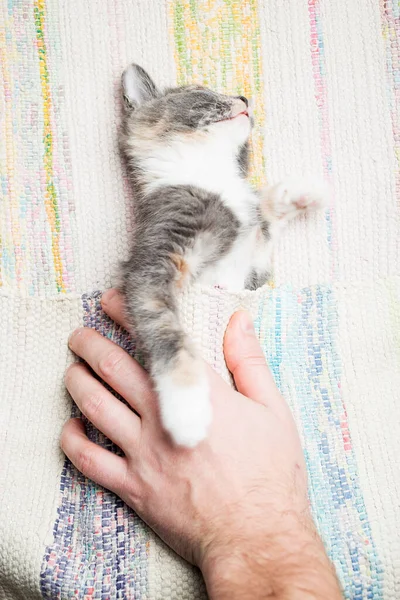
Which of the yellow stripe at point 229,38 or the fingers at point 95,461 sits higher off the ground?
the yellow stripe at point 229,38

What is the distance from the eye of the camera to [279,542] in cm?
96

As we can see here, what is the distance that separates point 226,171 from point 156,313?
469 mm

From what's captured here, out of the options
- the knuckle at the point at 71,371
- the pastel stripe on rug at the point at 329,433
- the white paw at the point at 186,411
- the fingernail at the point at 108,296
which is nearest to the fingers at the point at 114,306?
the fingernail at the point at 108,296

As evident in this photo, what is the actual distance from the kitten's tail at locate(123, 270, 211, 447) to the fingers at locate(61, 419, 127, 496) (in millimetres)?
187

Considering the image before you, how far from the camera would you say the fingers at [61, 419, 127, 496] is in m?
1.13

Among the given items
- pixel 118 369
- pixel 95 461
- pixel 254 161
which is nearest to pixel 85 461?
pixel 95 461

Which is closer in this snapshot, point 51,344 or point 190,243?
point 190,243

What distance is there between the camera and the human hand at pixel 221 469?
950mm

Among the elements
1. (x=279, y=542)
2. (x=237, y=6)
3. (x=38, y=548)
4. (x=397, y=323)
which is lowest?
(x=38, y=548)

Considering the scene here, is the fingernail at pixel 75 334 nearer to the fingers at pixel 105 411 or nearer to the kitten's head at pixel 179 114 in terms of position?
the fingers at pixel 105 411

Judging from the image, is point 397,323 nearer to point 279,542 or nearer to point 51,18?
point 279,542

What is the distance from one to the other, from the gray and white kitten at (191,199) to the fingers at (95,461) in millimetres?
258

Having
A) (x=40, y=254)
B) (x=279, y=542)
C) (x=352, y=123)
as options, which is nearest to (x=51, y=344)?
(x=40, y=254)

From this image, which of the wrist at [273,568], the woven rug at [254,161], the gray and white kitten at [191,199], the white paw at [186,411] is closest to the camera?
the wrist at [273,568]
